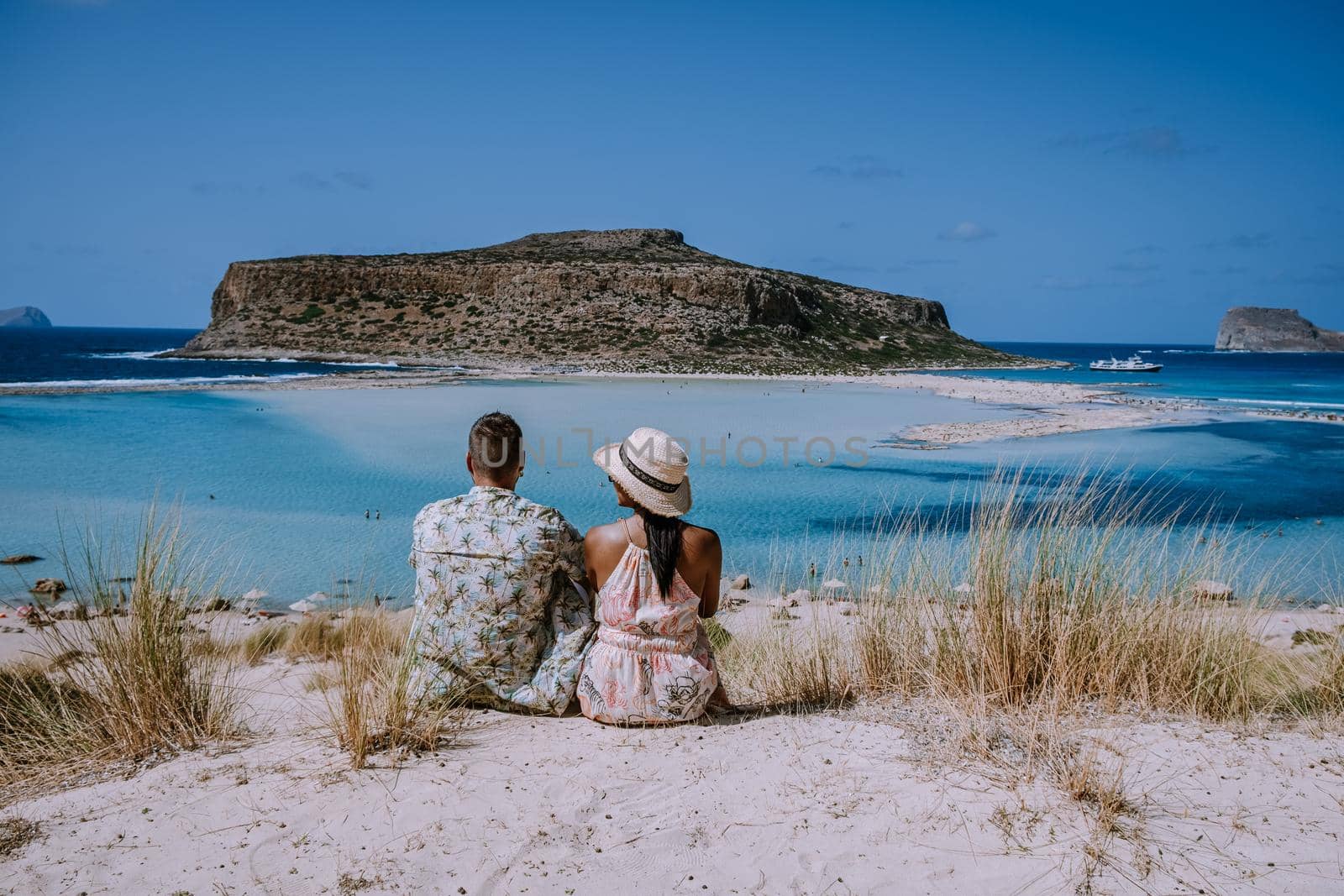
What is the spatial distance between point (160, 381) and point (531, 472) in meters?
28.0

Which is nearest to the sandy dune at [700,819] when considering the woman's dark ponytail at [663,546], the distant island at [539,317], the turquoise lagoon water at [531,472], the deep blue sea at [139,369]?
the woman's dark ponytail at [663,546]

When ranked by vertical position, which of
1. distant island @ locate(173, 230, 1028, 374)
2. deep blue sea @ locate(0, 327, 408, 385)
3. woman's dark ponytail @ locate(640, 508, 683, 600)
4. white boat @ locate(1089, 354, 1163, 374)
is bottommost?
woman's dark ponytail @ locate(640, 508, 683, 600)

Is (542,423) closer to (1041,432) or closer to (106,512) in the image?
(106,512)

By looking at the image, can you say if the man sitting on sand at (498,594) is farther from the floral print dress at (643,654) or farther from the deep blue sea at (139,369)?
the deep blue sea at (139,369)

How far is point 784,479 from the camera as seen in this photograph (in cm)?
1343

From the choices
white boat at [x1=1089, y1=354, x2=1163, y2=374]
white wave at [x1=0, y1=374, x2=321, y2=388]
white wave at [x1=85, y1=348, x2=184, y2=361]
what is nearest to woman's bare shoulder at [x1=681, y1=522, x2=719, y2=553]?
white wave at [x1=0, y1=374, x2=321, y2=388]

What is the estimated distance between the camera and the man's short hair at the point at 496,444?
3494 millimetres

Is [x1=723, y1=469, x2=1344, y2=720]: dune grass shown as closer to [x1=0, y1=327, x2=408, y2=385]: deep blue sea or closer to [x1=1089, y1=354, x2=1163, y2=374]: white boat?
[x1=0, y1=327, x2=408, y2=385]: deep blue sea

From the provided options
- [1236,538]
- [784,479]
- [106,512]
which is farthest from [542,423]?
[1236,538]

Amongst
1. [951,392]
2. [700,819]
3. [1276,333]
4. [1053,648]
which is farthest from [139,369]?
[1276,333]

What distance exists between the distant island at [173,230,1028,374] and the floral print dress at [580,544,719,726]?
1511 inches

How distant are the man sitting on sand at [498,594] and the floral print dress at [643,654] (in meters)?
0.16

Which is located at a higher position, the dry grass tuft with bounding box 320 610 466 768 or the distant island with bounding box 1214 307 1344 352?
the distant island with bounding box 1214 307 1344 352

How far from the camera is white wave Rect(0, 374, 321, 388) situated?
3145 cm
